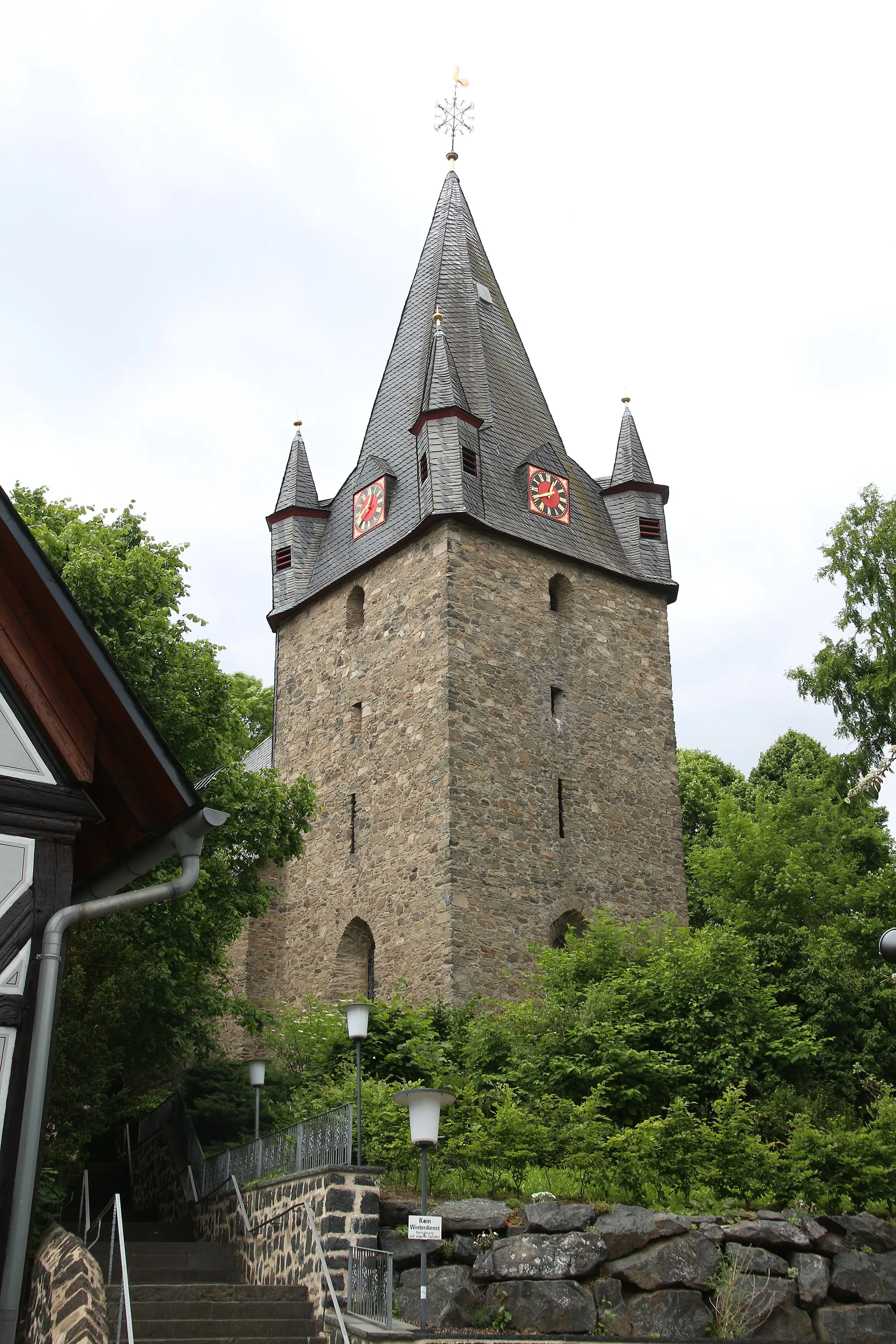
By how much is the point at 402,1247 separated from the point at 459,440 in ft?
52.4

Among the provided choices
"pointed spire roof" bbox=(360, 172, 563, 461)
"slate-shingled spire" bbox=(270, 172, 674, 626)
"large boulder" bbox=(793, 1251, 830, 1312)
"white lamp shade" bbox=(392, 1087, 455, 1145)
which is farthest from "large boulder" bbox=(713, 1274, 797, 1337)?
"pointed spire roof" bbox=(360, 172, 563, 461)

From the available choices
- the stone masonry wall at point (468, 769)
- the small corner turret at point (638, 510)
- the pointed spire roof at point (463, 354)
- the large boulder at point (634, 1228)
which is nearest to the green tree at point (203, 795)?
the stone masonry wall at point (468, 769)

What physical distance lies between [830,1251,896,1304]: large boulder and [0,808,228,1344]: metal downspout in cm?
786

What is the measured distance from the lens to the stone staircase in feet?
34.5

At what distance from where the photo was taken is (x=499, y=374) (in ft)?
93.4

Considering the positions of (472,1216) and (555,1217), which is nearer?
(555,1217)

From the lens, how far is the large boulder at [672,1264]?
38.6 ft

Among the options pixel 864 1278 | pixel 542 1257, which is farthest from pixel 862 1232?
pixel 542 1257

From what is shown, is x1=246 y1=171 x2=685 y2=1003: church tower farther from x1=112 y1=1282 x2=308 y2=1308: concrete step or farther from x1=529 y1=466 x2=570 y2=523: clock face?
x1=112 y1=1282 x2=308 y2=1308: concrete step

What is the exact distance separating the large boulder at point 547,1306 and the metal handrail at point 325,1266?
56.1 inches

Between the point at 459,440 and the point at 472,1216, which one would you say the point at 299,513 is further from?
the point at 472,1216

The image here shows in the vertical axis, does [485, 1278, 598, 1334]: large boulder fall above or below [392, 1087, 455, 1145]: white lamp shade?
below

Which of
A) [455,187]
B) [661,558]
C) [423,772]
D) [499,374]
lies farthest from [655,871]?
[455,187]

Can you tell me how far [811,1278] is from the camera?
12.4m
